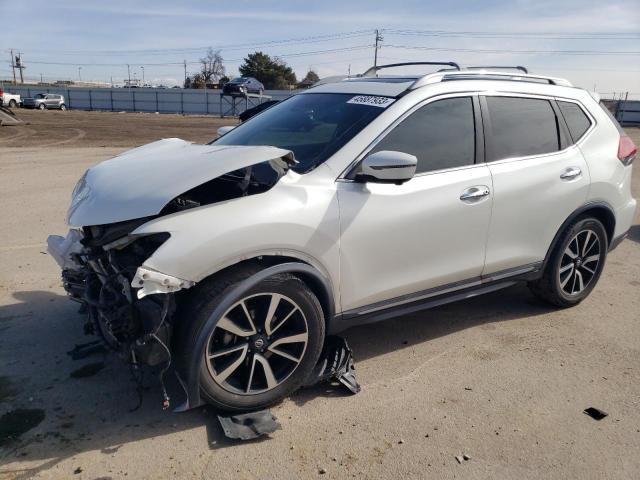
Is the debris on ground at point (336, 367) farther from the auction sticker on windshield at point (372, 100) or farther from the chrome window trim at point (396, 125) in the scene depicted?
the auction sticker on windshield at point (372, 100)

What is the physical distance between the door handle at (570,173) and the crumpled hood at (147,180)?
7.58 ft

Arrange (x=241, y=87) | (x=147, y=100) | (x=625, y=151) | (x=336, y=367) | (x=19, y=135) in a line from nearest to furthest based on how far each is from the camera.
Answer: (x=336, y=367) → (x=625, y=151) → (x=19, y=135) → (x=241, y=87) → (x=147, y=100)

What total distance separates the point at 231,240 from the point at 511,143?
2.35 m

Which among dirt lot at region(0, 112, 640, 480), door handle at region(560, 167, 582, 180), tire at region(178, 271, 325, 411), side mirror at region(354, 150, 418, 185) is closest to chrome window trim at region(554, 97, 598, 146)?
door handle at region(560, 167, 582, 180)

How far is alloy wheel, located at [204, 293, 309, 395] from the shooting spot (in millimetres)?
2957

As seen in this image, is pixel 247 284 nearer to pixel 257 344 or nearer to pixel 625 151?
pixel 257 344

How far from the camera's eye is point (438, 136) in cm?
372

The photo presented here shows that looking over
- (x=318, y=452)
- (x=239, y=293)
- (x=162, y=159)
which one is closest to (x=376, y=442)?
(x=318, y=452)

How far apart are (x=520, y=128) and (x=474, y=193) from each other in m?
0.82

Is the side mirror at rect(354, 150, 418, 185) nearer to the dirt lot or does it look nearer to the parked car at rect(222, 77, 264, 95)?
the dirt lot

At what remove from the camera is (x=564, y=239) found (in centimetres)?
445

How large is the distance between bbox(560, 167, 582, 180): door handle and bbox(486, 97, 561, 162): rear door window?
19 cm

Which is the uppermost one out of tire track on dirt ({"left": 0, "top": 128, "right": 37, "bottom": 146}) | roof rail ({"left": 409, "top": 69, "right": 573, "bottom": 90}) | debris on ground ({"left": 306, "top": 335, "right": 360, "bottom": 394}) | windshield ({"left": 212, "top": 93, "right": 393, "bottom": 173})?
roof rail ({"left": 409, "top": 69, "right": 573, "bottom": 90})

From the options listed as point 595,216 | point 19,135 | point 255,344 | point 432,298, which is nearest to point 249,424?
point 255,344
